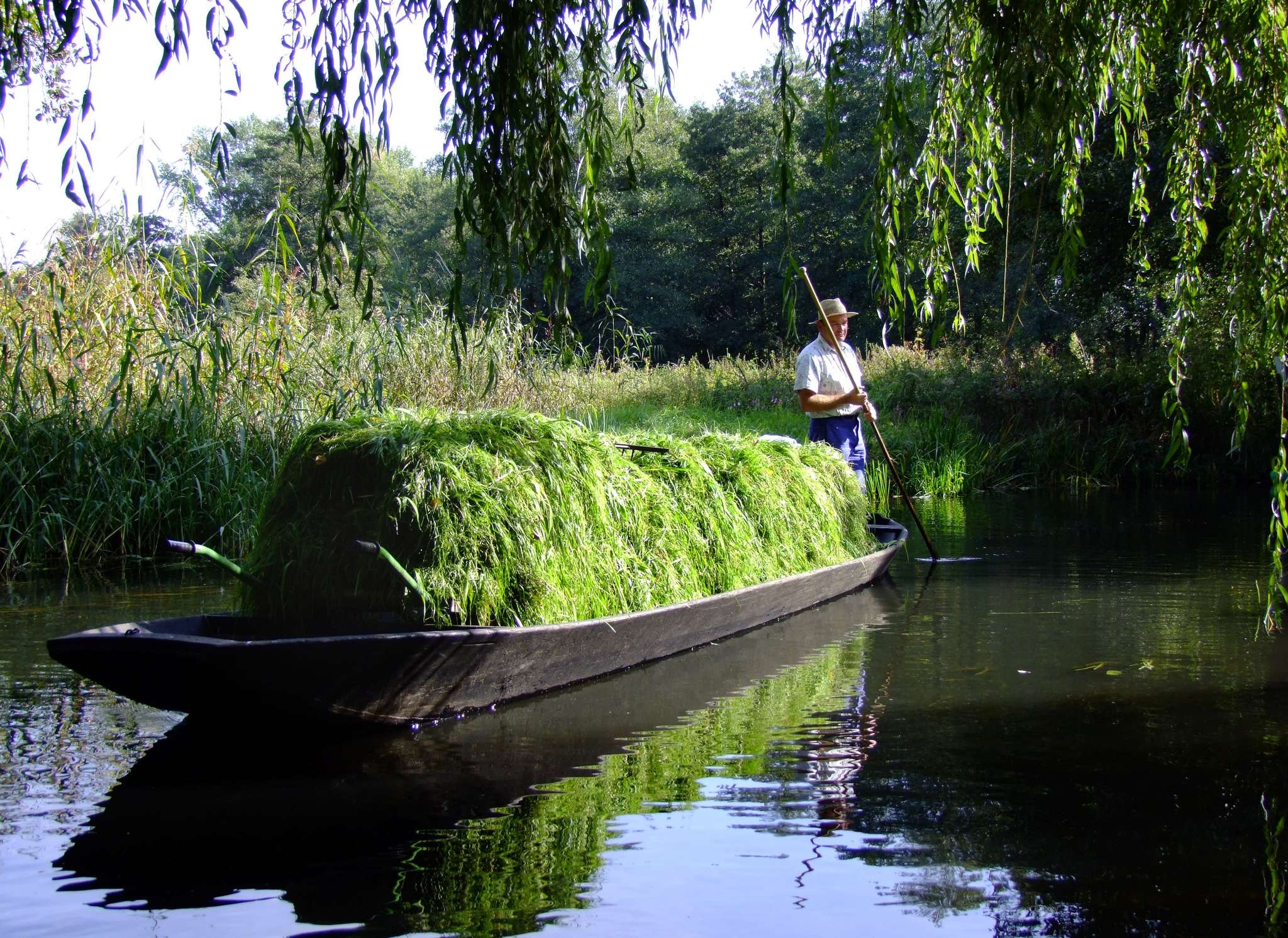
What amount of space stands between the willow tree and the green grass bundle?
956 millimetres

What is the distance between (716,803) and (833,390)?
5250mm

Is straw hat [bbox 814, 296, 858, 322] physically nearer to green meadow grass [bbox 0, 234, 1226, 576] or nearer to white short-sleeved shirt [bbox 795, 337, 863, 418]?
white short-sleeved shirt [bbox 795, 337, 863, 418]

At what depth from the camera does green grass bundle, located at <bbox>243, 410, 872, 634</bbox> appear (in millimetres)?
4508

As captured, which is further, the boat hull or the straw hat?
the straw hat

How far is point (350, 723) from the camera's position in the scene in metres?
4.17

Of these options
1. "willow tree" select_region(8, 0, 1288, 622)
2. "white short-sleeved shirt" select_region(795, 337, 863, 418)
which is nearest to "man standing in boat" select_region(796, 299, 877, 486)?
"white short-sleeved shirt" select_region(795, 337, 863, 418)

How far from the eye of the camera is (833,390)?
8.37 metres

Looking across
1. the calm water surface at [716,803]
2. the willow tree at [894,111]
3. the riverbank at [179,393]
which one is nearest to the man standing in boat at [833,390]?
the riverbank at [179,393]

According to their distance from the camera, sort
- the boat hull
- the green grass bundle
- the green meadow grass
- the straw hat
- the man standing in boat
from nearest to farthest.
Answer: the boat hull
the green grass bundle
the green meadow grass
the man standing in boat
the straw hat

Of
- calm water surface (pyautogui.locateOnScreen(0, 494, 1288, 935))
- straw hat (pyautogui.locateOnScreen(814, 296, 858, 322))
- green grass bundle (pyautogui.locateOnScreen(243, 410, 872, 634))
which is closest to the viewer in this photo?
calm water surface (pyautogui.locateOnScreen(0, 494, 1288, 935))

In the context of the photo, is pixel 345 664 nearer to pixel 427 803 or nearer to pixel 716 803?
pixel 427 803

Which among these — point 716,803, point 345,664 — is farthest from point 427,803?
point 716,803

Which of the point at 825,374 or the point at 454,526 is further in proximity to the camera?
the point at 825,374

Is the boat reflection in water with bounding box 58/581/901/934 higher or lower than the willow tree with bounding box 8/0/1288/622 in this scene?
lower
